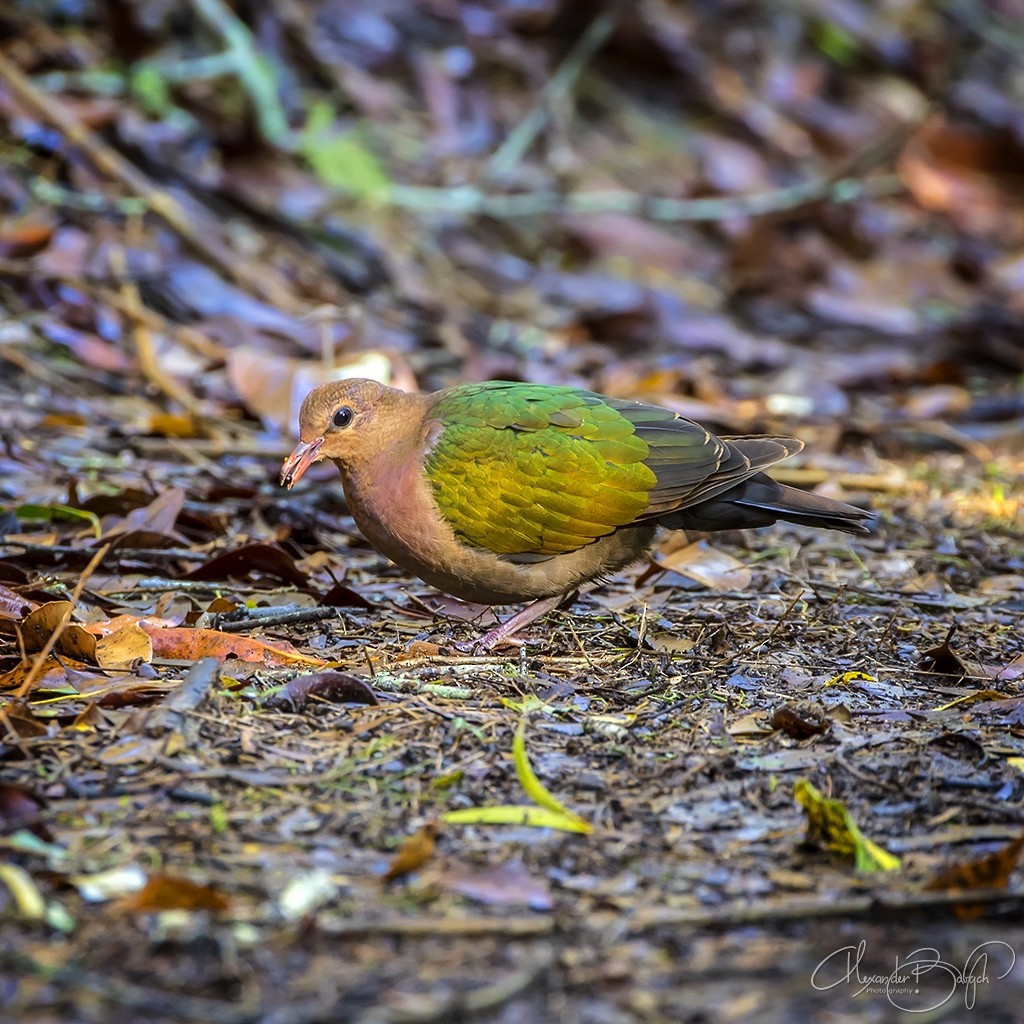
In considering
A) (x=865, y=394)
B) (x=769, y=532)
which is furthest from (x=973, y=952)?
(x=865, y=394)

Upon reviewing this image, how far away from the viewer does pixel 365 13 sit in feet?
33.9

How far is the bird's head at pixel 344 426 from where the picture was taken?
427cm

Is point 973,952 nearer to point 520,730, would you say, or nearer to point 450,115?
point 520,730

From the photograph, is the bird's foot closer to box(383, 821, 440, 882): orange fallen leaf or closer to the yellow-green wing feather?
the yellow-green wing feather

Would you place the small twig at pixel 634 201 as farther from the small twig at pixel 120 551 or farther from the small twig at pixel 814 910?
the small twig at pixel 814 910

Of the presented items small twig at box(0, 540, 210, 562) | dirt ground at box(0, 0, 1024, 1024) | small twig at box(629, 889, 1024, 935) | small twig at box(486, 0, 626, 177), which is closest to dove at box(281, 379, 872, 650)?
dirt ground at box(0, 0, 1024, 1024)

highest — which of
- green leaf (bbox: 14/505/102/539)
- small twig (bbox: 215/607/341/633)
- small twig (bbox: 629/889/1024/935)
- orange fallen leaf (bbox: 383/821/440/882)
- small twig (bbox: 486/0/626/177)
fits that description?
small twig (bbox: 486/0/626/177)

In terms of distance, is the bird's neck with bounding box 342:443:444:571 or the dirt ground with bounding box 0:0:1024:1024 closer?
the dirt ground with bounding box 0:0:1024:1024

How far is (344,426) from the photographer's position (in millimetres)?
4281

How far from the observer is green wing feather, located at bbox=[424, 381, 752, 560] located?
4121 mm

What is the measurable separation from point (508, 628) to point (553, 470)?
53 centimetres

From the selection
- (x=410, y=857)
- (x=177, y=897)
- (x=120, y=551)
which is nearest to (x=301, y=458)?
(x=120, y=551)
